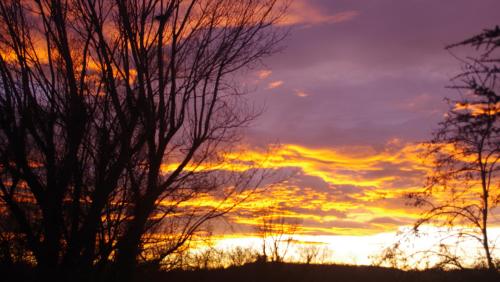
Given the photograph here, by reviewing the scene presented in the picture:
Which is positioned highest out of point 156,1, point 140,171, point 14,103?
point 156,1

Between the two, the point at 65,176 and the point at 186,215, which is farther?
the point at 186,215

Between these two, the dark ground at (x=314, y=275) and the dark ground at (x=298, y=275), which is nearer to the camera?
the dark ground at (x=298, y=275)

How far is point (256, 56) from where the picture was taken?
10.6 m

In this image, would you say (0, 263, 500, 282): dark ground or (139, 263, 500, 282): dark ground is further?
(139, 263, 500, 282): dark ground

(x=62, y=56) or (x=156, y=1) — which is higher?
(x=156, y=1)

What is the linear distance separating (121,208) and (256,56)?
397 cm

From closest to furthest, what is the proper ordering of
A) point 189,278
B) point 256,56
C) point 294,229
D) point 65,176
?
point 65,176 → point 256,56 → point 189,278 → point 294,229

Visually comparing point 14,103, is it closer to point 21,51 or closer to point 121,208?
point 21,51

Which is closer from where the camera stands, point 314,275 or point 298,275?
point 314,275

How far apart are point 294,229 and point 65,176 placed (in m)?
11.7

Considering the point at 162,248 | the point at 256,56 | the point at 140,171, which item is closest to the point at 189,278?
the point at 162,248

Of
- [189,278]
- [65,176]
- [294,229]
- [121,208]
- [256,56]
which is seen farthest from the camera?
[294,229]

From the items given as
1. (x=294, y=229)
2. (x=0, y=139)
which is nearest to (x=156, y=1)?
(x=0, y=139)

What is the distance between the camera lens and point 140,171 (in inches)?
418
